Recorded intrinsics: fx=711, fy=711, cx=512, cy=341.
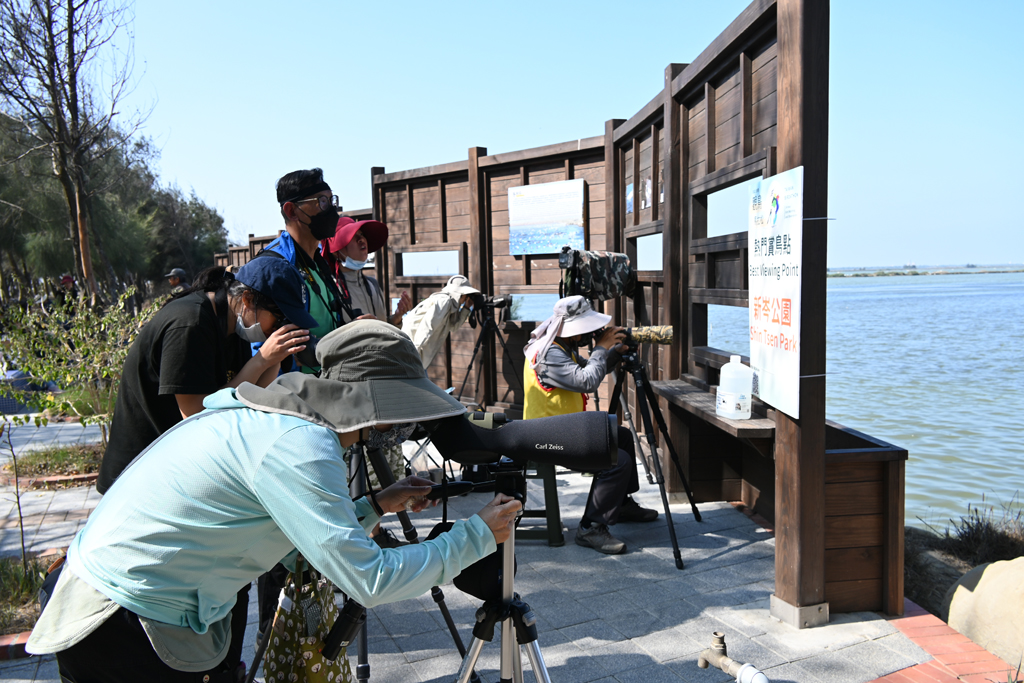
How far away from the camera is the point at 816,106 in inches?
118

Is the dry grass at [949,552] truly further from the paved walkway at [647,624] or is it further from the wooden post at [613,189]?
the wooden post at [613,189]

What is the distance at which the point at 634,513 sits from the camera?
4.76m

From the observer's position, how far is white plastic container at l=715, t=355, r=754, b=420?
12.5 feet

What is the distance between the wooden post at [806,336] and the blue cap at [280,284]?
2218 mm

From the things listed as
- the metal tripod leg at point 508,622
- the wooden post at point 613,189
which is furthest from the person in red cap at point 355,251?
the metal tripod leg at point 508,622

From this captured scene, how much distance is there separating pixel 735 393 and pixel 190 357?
270 cm

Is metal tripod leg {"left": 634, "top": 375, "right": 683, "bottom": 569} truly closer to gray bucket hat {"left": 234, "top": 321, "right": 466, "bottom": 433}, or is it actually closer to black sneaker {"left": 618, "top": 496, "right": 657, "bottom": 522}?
black sneaker {"left": 618, "top": 496, "right": 657, "bottom": 522}

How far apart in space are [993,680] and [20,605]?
444 centimetres

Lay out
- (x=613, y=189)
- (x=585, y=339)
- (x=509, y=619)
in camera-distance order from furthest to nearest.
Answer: (x=613, y=189)
(x=585, y=339)
(x=509, y=619)

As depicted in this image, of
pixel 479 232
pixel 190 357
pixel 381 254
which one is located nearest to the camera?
pixel 190 357

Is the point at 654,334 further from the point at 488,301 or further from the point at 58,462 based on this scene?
the point at 58,462

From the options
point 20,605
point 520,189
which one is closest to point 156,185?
point 520,189

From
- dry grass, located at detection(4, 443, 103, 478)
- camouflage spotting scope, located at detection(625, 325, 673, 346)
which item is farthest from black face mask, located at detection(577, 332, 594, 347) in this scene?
dry grass, located at detection(4, 443, 103, 478)

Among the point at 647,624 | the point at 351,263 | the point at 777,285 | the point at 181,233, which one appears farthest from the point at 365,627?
the point at 181,233
